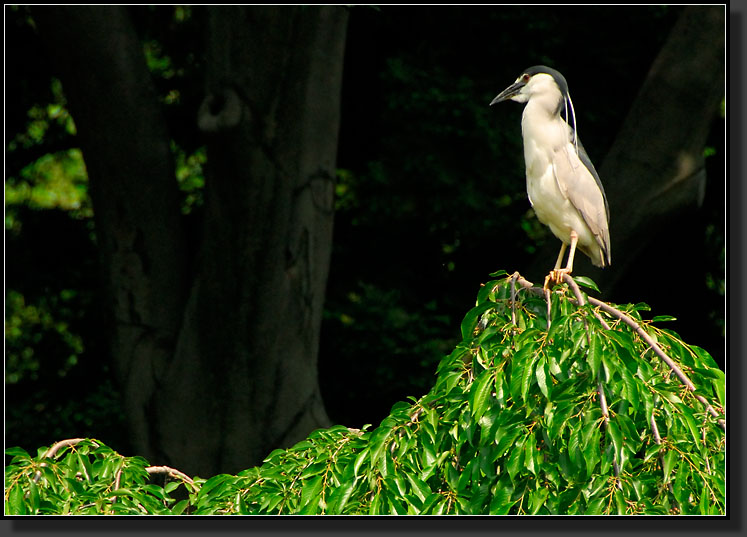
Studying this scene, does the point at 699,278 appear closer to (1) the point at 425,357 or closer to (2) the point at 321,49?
(1) the point at 425,357

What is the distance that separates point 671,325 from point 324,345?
201cm

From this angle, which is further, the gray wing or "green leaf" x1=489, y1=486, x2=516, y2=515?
the gray wing

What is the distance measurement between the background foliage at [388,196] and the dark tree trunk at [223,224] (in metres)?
1.24

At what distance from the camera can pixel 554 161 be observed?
265 cm

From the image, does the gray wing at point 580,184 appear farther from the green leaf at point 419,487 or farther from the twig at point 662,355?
the green leaf at point 419,487

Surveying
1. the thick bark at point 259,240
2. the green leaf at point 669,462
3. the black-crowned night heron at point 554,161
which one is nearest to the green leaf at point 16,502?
the green leaf at point 669,462

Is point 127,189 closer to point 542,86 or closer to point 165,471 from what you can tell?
point 165,471

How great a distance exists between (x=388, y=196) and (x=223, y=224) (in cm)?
167

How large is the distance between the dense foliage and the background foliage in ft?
9.88

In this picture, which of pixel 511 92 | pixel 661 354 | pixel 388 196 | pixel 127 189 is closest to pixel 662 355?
pixel 661 354

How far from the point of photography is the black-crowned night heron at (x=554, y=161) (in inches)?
104

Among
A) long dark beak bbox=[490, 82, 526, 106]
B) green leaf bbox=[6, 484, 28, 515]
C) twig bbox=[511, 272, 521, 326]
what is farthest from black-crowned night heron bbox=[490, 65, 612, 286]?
green leaf bbox=[6, 484, 28, 515]

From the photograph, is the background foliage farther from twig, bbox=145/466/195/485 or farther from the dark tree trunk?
twig, bbox=145/466/195/485

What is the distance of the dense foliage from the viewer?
1.79 meters
